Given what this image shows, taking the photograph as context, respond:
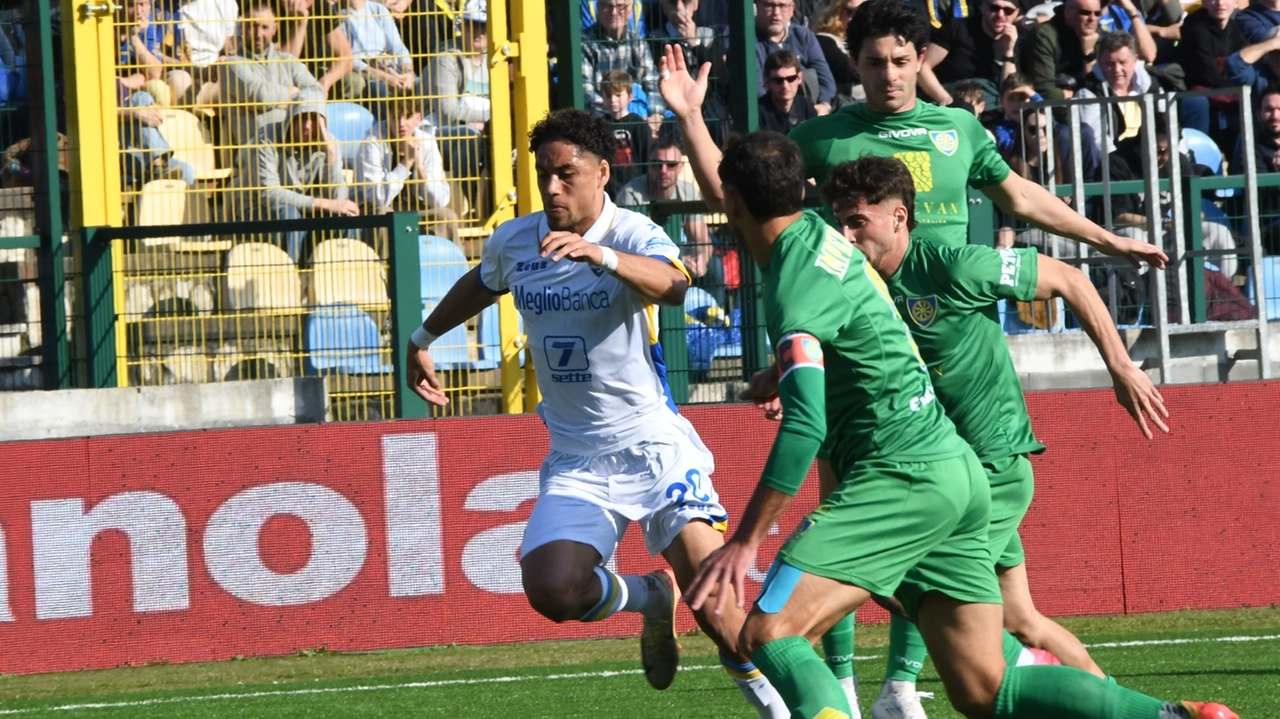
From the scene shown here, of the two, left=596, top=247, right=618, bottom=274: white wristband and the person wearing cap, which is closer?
left=596, top=247, right=618, bottom=274: white wristband

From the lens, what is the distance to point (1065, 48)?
1291cm

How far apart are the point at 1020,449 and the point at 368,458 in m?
4.76

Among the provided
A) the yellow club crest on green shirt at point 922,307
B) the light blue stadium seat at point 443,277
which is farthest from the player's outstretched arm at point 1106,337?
the light blue stadium seat at point 443,277

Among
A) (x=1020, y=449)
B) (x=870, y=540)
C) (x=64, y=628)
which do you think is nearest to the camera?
→ (x=870, y=540)

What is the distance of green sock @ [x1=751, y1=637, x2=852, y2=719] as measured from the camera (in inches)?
173

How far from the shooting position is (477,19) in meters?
11.0

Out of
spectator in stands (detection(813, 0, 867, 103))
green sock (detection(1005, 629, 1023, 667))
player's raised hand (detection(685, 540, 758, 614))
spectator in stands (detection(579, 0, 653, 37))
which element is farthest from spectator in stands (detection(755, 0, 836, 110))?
player's raised hand (detection(685, 540, 758, 614))

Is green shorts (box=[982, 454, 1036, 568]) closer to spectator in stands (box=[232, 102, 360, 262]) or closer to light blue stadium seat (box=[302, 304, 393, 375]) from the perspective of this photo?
light blue stadium seat (box=[302, 304, 393, 375])

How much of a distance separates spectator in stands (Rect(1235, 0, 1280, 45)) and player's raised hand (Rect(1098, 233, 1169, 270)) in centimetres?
826

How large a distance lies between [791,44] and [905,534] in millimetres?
8238

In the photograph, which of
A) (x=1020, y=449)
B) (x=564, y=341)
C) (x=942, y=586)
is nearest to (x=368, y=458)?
(x=564, y=341)

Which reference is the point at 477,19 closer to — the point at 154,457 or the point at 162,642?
the point at 154,457

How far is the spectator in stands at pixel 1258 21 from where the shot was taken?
13664 mm

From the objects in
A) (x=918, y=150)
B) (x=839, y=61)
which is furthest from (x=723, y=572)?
(x=839, y=61)
